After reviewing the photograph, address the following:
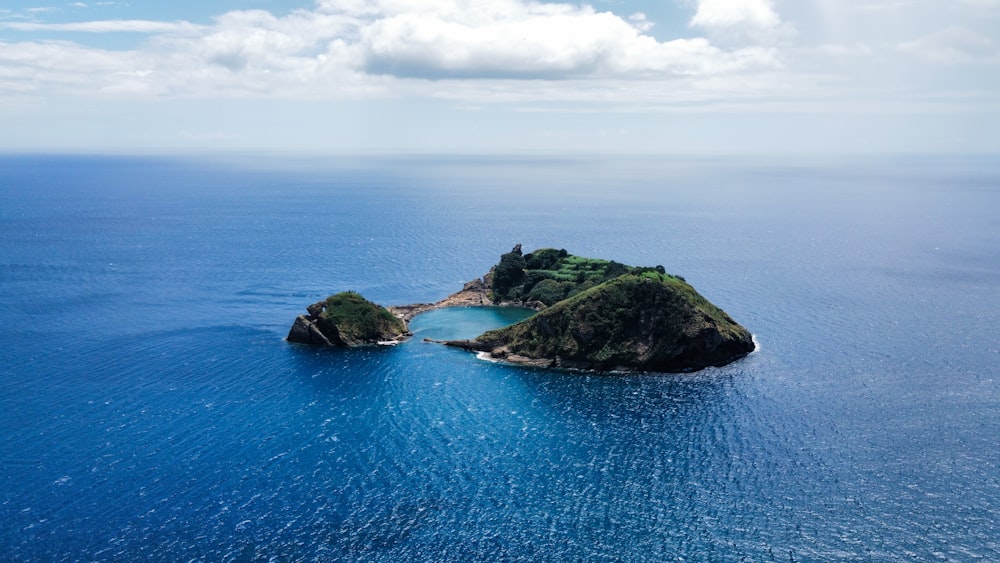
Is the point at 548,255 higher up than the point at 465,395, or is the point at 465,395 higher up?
the point at 548,255

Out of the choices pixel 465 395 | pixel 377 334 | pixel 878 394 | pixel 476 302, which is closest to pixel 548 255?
pixel 476 302

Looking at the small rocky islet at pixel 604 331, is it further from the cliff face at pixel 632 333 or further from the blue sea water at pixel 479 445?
the blue sea water at pixel 479 445

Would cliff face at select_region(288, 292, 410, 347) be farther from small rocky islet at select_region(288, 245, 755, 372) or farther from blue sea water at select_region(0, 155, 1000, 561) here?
blue sea water at select_region(0, 155, 1000, 561)

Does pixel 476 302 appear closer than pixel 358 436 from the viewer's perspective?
No

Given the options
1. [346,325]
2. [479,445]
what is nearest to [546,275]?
[346,325]

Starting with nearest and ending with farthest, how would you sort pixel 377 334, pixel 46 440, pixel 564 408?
pixel 46 440
pixel 564 408
pixel 377 334

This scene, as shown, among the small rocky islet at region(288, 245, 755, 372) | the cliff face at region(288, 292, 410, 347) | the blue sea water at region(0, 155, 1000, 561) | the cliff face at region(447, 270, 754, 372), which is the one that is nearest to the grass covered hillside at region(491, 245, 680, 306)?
the blue sea water at region(0, 155, 1000, 561)

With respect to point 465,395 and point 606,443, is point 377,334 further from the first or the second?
point 606,443

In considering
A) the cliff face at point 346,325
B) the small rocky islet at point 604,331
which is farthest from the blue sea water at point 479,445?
the small rocky islet at point 604,331

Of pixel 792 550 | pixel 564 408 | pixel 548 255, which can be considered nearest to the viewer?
pixel 792 550
